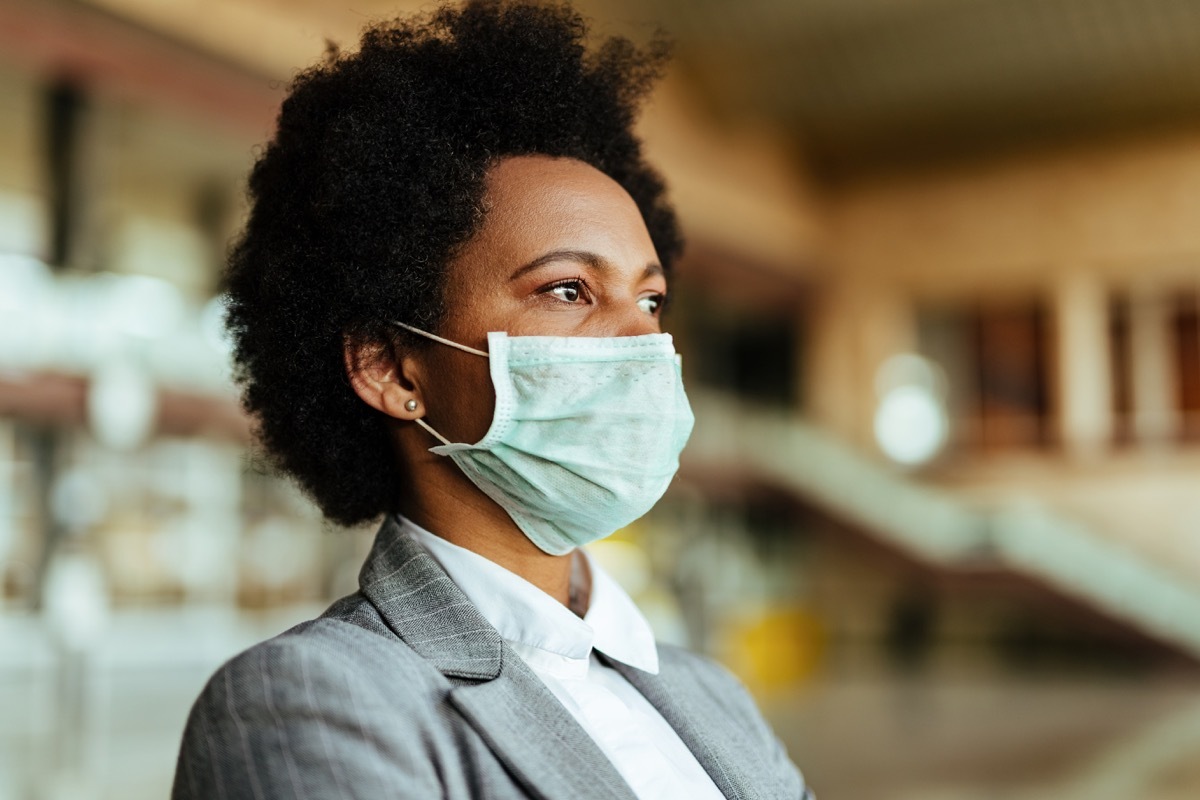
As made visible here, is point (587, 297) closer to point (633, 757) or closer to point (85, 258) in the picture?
point (633, 757)

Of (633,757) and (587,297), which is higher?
(587,297)

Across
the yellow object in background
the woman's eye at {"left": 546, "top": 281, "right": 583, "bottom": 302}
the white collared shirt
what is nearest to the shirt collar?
the white collared shirt

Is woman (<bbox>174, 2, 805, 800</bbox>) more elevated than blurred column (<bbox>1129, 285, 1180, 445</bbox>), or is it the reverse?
blurred column (<bbox>1129, 285, 1180, 445</bbox>)

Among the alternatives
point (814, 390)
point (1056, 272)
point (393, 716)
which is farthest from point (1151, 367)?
point (393, 716)

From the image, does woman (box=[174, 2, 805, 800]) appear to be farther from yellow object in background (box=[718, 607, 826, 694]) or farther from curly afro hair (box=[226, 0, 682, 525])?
yellow object in background (box=[718, 607, 826, 694])

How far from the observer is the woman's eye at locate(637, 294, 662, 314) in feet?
6.87

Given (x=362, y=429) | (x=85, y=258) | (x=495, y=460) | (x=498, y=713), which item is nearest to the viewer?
(x=498, y=713)

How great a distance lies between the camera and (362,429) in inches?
83.6

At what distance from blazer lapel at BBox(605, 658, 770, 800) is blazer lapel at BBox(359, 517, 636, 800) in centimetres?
32

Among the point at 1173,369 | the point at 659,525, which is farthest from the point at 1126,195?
the point at 659,525

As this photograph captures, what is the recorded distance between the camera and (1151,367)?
2188 cm

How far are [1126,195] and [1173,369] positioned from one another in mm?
3141

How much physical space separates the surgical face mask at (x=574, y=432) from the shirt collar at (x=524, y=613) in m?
0.12

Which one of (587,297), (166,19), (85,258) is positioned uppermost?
(166,19)
